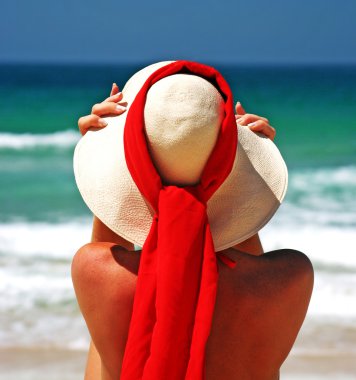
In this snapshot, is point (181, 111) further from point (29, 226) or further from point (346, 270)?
point (29, 226)

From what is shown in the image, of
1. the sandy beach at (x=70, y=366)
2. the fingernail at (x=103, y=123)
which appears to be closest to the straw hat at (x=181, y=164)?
the fingernail at (x=103, y=123)

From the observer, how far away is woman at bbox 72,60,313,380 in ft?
5.01

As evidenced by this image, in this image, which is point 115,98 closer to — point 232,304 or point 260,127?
point 260,127

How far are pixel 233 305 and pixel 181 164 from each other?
0.31 meters

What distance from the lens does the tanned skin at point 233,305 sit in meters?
1.53

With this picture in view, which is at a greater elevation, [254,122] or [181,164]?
[254,122]

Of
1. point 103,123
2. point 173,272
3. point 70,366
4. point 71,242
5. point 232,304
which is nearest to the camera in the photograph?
point 173,272

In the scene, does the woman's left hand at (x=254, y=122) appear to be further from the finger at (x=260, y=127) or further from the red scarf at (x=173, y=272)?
the red scarf at (x=173, y=272)

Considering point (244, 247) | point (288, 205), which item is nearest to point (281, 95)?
point (288, 205)

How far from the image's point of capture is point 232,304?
5.12 ft

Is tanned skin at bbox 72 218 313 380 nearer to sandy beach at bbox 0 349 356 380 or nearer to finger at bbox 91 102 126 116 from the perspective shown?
finger at bbox 91 102 126 116

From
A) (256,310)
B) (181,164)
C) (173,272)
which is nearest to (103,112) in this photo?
(181,164)

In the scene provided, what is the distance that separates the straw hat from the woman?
0.06 metres

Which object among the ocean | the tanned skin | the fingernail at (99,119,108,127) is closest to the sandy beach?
the ocean
